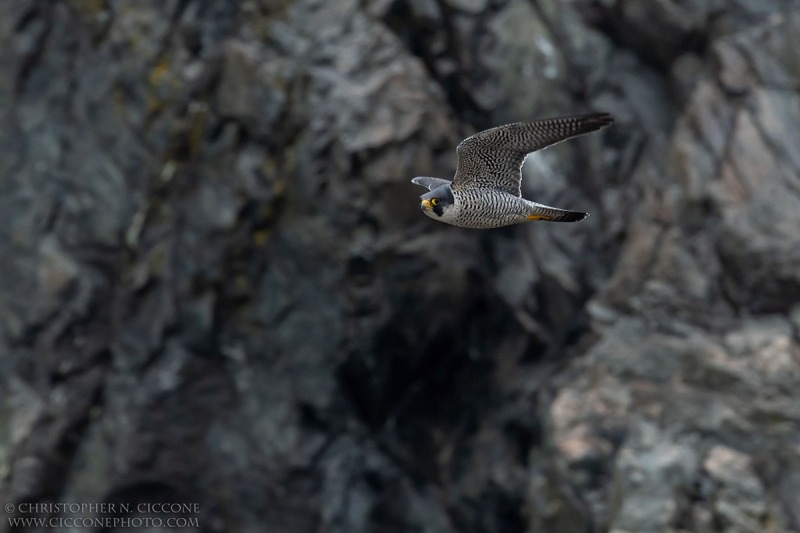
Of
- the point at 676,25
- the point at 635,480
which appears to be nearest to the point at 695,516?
the point at 635,480

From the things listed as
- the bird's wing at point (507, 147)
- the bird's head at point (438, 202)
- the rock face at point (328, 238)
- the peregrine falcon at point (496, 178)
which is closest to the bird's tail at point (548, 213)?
the peregrine falcon at point (496, 178)

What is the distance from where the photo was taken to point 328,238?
42.3ft

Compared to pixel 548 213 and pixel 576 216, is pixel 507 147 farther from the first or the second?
pixel 576 216

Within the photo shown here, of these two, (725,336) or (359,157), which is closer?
(725,336)

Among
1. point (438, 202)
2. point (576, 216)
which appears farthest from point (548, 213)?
point (438, 202)

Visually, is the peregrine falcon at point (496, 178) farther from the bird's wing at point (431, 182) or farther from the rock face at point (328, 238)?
the rock face at point (328, 238)

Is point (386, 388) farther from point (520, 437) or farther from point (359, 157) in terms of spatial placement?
point (359, 157)

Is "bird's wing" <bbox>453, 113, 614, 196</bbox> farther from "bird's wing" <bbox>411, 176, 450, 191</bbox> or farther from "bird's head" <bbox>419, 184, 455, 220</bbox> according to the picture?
"bird's wing" <bbox>411, 176, 450, 191</bbox>

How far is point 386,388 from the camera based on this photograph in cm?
1357

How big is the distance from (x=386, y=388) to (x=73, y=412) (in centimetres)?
375

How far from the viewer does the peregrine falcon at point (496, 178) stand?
8.11 m

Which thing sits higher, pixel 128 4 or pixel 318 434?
pixel 128 4

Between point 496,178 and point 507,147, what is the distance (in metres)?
0.31

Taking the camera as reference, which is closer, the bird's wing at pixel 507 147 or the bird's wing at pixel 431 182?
the bird's wing at pixel 507 147
